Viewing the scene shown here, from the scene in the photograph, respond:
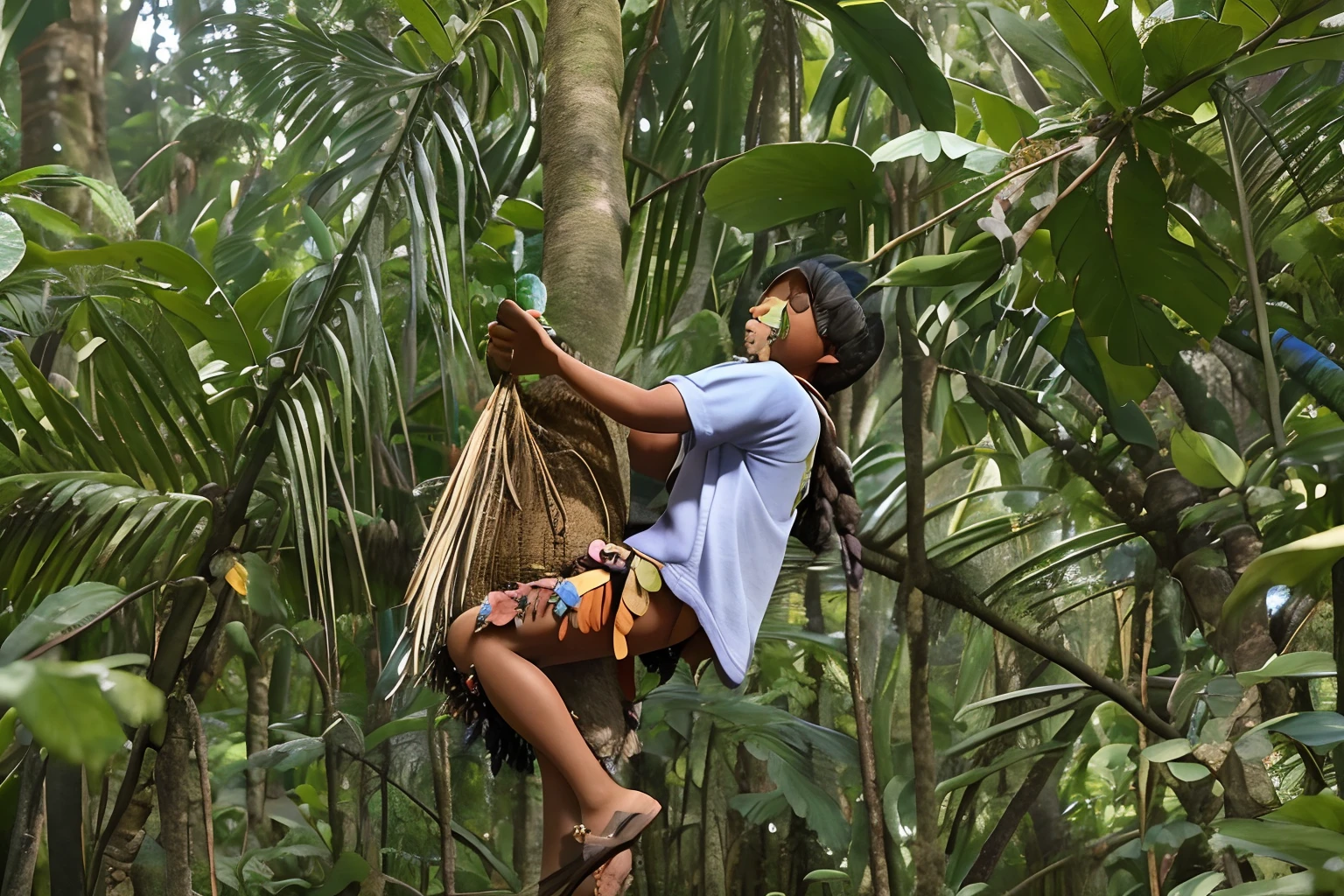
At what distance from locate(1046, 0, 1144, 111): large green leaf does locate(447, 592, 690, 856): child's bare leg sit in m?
1.11

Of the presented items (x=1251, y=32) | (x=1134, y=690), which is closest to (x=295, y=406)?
(x=1251, y=32)

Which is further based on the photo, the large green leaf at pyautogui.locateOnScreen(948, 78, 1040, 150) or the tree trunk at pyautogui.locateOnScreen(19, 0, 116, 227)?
the tree trunk at pyautogui.locateOnScreen(19, 0, 116, 227)

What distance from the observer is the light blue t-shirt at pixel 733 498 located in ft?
3.97

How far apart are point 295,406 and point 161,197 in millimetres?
2019

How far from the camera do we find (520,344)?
3.73 ft

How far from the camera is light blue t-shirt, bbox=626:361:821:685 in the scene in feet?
3.97

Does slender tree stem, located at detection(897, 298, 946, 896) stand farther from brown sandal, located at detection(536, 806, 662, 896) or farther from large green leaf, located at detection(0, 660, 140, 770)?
large green leaf, located at detection(0, 660, 140, 770)

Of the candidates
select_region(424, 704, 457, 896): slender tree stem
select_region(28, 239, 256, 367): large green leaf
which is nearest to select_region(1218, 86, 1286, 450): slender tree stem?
select_region(424, 704, 457, 896): slender tree stem

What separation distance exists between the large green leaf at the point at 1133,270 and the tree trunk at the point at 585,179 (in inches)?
29.8

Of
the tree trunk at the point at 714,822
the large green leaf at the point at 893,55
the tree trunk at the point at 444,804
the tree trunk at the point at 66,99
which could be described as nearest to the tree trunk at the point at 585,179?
the large green leaf at the point at 893,55

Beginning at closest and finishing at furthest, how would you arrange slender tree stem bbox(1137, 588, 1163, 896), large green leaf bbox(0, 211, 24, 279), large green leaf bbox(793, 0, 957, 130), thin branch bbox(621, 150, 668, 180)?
large green leaf bbox(0, 211, 24, 279), large green leaf bbox(793, 0, 957, 130), slender tree stem bbox(1137, 588, 1163, 896), thin branch bbox(621, 150, 668, 180)

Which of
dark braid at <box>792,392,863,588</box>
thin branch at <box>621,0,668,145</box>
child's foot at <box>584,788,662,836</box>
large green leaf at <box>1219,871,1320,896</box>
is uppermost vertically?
thin branch at <box>621,0,668,145</box>

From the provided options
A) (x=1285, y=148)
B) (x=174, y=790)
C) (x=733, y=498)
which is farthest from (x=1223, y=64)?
(x=174, y=790)

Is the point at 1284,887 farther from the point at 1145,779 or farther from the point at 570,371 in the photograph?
the point at 570,371
